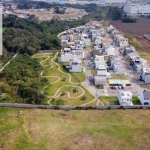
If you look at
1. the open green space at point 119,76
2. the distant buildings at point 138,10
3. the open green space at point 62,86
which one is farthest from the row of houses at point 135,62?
the distant buildings at point 138,10

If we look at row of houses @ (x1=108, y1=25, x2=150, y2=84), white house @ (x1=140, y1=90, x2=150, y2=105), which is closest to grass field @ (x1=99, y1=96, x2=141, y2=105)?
white house @ (x1=140, y1=90, x2=150, y2=105)

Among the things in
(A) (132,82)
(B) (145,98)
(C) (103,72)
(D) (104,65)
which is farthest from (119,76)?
(B) (145,98)

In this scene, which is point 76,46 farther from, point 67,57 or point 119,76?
point 119,76

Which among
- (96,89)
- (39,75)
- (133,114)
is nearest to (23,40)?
(39,75)

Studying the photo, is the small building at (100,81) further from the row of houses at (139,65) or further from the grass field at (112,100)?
the row of houses at (139,65)

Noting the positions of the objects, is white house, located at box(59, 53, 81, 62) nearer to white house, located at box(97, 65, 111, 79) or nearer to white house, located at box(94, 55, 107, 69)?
white house, located at box(94, 55, 107, 69)

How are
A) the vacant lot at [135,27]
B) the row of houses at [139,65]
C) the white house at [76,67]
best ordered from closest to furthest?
the row of houses at [139,65] < the white house at [76,67] < the vacant lot at [135,27]
